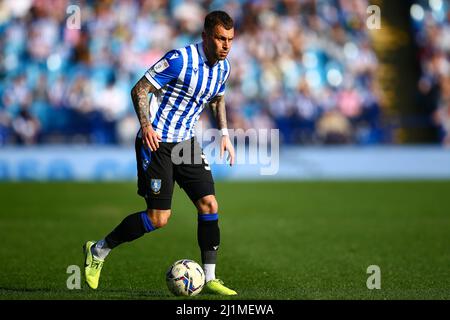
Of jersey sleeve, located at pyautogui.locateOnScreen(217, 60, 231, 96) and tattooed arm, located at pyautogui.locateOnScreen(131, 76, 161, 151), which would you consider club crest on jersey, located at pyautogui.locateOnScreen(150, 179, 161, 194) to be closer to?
tattooed arm, located at pyautogui.locateOnScreen(131, 76, 161, 151)

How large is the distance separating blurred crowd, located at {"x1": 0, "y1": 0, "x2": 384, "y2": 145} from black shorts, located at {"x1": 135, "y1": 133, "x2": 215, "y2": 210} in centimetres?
1279

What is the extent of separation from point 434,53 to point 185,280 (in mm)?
18029

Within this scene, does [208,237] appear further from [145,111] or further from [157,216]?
[145,111]

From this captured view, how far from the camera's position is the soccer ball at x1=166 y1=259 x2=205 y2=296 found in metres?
6.52

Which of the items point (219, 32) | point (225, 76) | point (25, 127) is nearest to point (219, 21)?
point (219, 32)

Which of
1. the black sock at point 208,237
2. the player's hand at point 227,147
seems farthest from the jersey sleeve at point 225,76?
the black sock at point 208,237

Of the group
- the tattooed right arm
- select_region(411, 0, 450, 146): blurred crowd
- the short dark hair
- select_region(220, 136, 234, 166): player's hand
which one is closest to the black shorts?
the tattooed right arm

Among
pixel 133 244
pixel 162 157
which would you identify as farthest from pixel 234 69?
pixel 162 157

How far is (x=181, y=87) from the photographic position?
6988mm

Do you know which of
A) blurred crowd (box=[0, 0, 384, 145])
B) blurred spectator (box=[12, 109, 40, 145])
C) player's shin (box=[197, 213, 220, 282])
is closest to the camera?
player's shin (box=[197, 213, 220, 282])

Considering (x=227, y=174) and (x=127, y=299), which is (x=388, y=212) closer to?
(x=227, y=174)

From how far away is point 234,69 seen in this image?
21562 millimetres

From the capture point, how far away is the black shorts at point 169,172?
689cm

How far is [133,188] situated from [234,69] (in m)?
5.15
